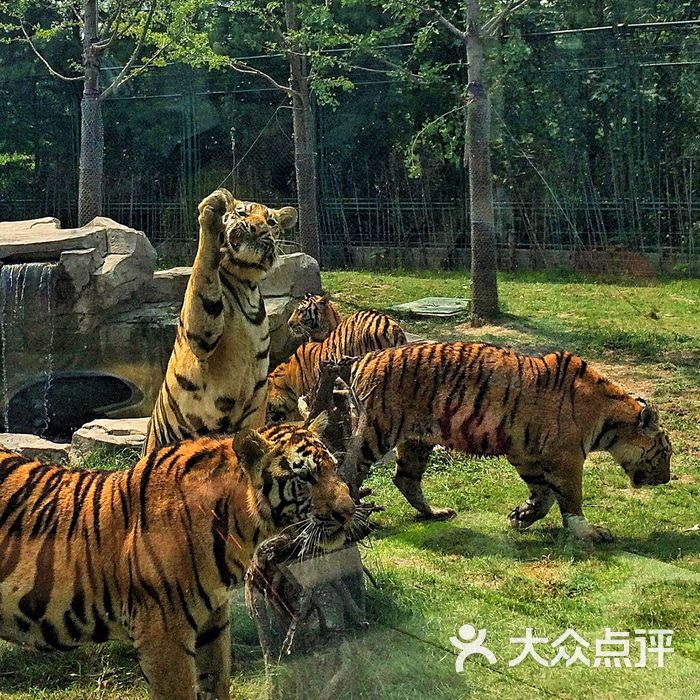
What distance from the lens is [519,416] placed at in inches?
131

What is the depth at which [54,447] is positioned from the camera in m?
4.43

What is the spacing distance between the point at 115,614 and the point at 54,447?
8.43 feet

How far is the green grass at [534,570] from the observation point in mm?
2084

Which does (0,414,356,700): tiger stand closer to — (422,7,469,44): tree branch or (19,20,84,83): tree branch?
(422,7,469,44): tree branch

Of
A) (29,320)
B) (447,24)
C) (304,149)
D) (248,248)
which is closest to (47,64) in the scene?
(304,149)

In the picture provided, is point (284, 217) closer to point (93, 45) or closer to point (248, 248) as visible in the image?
point (248, 248)

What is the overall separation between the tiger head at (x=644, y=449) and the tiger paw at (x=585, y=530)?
0.28m

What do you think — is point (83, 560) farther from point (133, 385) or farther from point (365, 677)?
point (133, 385)

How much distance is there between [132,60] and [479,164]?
3.03 metres

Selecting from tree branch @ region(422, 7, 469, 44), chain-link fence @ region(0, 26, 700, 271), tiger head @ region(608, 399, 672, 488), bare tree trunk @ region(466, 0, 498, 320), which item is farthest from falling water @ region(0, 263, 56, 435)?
tiger head @ region(608, 399, 672, 488)

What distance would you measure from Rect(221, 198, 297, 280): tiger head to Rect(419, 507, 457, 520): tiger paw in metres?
1.05

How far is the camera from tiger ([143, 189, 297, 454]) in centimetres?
263

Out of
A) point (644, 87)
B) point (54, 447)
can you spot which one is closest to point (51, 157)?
point (54, 447)

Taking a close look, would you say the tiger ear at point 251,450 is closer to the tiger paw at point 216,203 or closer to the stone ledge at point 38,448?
the tiger paw at point 216,203
